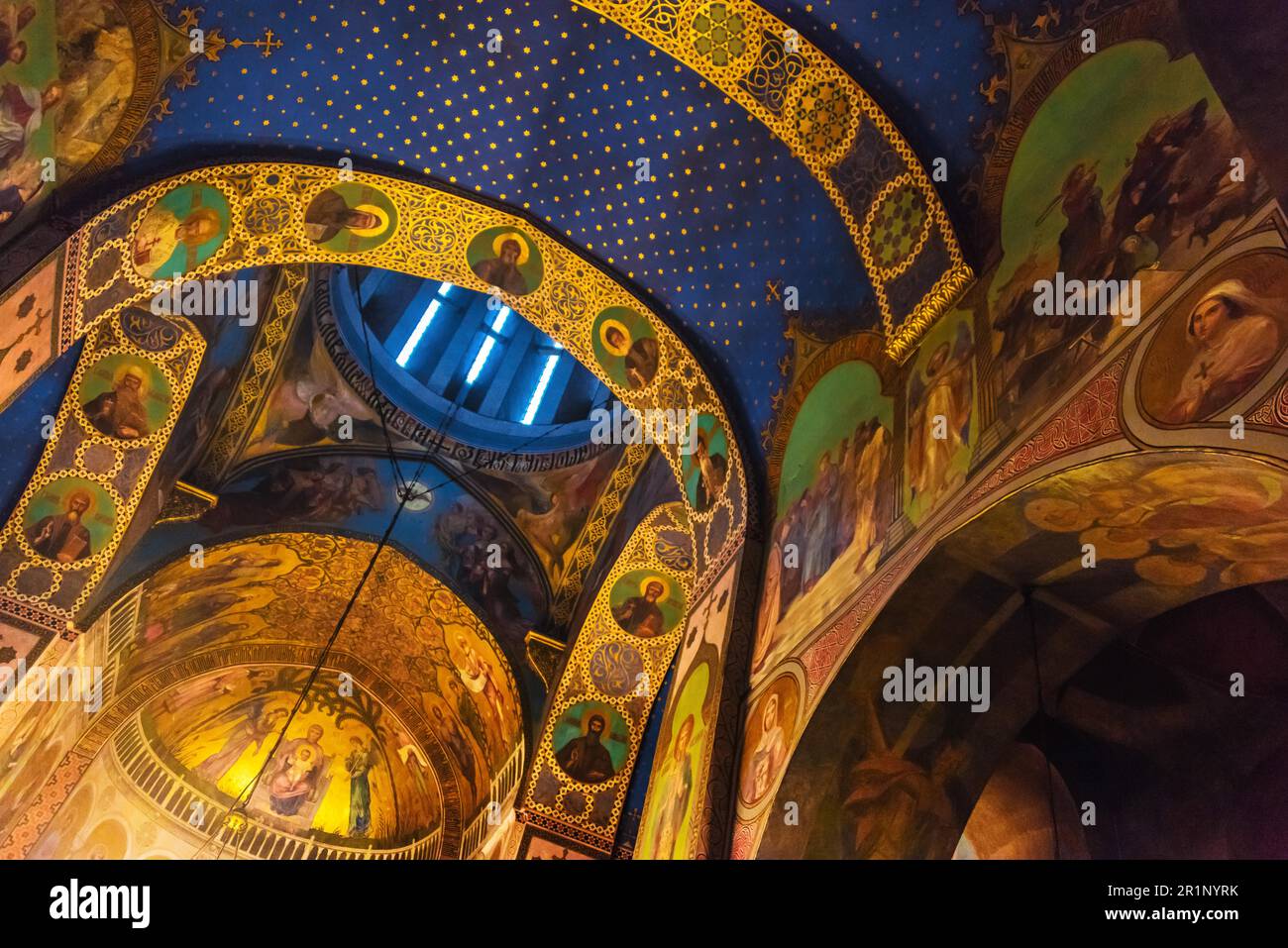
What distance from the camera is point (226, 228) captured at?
9094mm

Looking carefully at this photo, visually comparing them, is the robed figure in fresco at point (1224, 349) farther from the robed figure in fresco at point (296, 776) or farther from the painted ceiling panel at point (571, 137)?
the robed figure in fresco at point (296, 776)

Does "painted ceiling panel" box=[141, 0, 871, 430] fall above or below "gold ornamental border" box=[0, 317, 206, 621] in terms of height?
above

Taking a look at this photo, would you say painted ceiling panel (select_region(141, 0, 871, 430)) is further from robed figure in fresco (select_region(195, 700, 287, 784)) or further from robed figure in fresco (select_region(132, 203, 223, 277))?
robed figure in fresco (select_region(195, 700, 287, 784))

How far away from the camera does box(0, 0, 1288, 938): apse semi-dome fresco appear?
5.12 meters

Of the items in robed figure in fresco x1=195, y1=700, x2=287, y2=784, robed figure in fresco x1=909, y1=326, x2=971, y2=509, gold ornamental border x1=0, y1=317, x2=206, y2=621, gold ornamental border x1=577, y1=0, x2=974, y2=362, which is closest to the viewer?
robed figure in fresco x1=909, y1=326, x2=971, y2=509

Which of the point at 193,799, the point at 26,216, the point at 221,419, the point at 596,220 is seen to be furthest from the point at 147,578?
the point at 596,220

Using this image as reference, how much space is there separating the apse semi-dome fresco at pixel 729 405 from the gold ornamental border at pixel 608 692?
46 millimetres

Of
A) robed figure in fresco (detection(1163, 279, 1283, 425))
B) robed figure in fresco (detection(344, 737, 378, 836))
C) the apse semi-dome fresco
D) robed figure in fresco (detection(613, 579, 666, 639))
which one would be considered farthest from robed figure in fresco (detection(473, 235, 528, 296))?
robed figure in fresco (detection(344, 737, 378, 836))

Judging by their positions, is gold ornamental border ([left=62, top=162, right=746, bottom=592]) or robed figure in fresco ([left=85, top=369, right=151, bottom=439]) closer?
gold ornamental border ([left=62, top=162, right=746, bottom=592])

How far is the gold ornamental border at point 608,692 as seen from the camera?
38.3 feet

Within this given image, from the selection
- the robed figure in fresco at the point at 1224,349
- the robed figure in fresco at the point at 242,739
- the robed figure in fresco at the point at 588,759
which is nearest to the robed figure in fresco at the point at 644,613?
the robed figure in fresco at the point at 588,759

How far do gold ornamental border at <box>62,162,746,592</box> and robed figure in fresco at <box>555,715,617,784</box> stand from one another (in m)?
3.36

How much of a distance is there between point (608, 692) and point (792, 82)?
6852 millimetres
